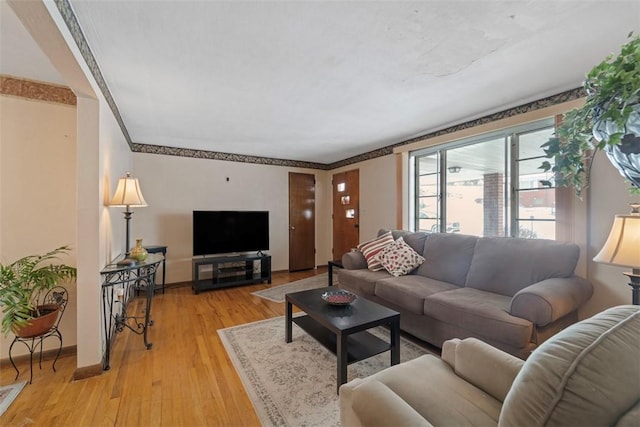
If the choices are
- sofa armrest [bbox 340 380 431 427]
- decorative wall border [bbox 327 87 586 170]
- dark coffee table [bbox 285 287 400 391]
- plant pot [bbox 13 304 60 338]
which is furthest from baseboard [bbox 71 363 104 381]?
decorative wall border [bbox 327 87 586 170]

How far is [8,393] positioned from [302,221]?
4.22 metres

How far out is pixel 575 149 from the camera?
1.61 m

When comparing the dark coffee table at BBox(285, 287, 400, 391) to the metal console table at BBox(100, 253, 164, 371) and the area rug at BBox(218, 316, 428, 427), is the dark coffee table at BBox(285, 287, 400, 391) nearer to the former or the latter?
the area rug at BBox(218, 316, 428, 427)

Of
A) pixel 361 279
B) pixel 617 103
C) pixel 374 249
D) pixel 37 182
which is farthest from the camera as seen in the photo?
pixel 374 249

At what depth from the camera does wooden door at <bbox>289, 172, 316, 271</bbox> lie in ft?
17.6

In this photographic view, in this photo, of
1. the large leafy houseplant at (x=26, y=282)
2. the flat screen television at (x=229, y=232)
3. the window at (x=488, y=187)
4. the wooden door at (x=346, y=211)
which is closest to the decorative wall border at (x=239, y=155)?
the window at (x=488, y=187)

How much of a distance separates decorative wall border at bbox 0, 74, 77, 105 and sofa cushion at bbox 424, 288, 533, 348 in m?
3.43

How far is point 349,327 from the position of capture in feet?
5.76

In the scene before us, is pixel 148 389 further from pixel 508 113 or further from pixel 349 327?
pixel 508 113

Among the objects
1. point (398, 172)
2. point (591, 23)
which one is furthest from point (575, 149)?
point (398, 172)

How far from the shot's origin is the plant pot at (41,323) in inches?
72.7

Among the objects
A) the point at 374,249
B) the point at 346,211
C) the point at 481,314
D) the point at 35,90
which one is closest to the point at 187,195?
the point at 35,90

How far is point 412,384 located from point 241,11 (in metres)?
1.98

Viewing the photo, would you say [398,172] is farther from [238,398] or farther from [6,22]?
[6,22]
